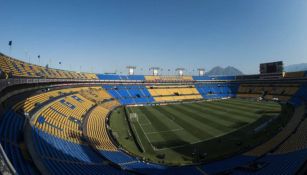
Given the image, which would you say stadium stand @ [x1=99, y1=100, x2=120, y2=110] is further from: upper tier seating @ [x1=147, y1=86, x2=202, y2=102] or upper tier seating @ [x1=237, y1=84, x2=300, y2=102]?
upper tier seating @ [x1=237, y1=84, x2=300, y2=102]

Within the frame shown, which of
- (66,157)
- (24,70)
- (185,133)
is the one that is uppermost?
(24,70)

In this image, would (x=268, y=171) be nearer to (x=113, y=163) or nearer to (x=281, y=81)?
(x=113, y=163)

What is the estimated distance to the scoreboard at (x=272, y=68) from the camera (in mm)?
80125

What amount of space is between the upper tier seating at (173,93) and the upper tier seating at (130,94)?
134 inches

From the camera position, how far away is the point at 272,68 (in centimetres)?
8319

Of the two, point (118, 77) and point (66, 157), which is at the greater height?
point (118, 77)

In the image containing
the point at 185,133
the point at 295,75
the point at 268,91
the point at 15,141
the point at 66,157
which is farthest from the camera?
the point at 268,91

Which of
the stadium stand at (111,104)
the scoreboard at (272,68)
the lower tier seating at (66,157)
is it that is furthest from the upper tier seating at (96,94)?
the scoreboard at (272,68)

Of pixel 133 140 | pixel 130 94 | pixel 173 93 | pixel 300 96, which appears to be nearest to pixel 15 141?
pixel 133 140

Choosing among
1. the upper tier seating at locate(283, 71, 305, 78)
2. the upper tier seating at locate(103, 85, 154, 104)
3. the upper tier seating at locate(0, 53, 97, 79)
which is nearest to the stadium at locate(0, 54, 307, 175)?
the upper tier seating at locate(0, 53, 97, 79)

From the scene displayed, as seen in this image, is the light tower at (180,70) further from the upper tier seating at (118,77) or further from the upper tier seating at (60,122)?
the upper tier seating at (60,122)

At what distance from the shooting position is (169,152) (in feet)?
92.9

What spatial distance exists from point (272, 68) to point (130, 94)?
203 feet

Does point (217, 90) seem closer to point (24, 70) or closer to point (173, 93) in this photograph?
point (173, 93)
